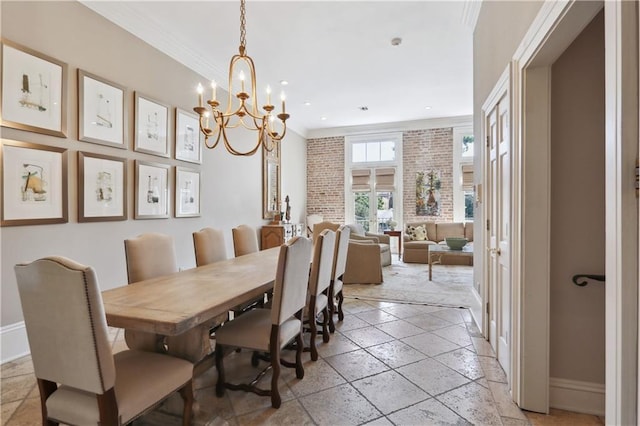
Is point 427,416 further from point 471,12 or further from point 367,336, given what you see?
point 471,12

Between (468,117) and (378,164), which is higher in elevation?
(468,117)

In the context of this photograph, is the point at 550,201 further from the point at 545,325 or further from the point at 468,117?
the point at 468,117

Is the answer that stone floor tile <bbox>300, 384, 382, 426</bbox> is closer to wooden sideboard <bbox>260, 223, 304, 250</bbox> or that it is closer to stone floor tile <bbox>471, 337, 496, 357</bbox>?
stone floor tile <bbox>471, 337, 496, 357</bbox>

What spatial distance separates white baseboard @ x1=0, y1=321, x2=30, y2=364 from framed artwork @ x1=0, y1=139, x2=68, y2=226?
0.82 m

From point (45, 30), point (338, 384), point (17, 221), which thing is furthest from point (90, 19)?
point (338, 384)

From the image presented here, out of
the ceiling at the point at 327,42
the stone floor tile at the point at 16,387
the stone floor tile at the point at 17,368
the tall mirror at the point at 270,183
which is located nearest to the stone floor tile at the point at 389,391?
the stone floor tile at the point at 16,387

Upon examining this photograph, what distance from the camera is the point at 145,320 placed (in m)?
1.39

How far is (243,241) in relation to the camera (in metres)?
3.48

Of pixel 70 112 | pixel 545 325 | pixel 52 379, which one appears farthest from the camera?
pixel 70 112

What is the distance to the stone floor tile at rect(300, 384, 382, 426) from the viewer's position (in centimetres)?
180

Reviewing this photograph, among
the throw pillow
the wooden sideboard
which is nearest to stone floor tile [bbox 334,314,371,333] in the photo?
the wooden sideboard

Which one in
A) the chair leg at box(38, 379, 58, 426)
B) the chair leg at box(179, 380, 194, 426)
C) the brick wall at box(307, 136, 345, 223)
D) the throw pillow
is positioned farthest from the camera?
the brick wall at box(307, 136, 345, 223)

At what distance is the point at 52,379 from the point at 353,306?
3020mm

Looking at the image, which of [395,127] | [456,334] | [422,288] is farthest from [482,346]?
[395,127]
